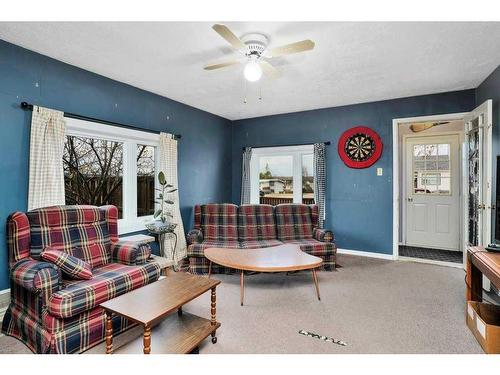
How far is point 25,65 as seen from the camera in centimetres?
250

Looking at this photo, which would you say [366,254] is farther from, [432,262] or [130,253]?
[130,253]

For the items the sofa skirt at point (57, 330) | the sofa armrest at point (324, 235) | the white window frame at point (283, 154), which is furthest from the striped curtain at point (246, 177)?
the sofa skirt at point (57, 330)

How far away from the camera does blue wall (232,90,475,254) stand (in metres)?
3.95

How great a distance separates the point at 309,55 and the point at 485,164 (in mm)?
2186

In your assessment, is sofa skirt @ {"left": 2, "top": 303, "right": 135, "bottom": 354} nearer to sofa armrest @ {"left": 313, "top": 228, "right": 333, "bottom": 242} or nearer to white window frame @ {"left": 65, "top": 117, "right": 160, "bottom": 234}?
white window frame @ {"left": 65, "top": 117, "right": 160, "bottom": 234}

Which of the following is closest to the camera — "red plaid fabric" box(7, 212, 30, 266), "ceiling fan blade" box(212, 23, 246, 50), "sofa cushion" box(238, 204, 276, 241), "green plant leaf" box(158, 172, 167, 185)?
"ceiling fan blade" box(212, 23, 246, 50)

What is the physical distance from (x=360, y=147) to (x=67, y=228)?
13.0 feet

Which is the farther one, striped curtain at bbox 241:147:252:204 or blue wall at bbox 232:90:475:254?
striped curtain at bbox 241:147:252:204

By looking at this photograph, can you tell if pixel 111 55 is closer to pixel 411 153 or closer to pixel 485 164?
pixel 485 164

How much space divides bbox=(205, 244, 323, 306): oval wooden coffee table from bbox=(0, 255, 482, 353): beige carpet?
9.2 inches

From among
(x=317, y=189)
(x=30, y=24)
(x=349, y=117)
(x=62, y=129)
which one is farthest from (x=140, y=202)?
(x=349, y=117)

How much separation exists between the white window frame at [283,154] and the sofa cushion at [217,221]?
1.38 m

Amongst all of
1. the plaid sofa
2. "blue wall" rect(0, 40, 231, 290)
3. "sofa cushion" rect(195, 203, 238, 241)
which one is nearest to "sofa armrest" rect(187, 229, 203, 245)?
the plaid sofa
